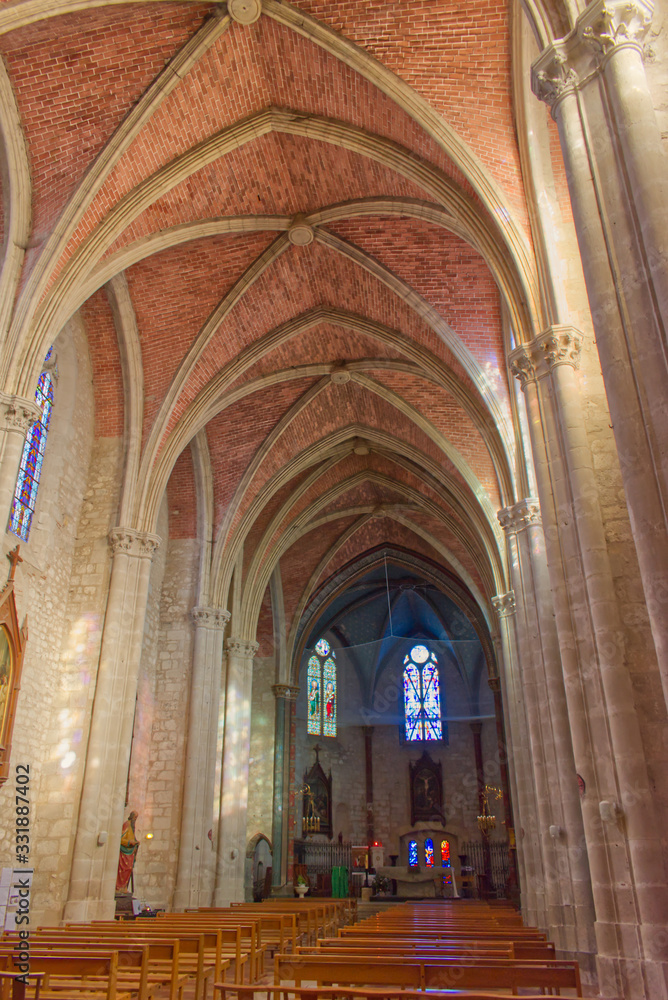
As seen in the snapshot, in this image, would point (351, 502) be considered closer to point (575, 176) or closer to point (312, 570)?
point (312, 570)

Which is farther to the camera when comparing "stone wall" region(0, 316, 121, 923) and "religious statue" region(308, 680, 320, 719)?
"religious statue" region(308, 680, 320, 719)

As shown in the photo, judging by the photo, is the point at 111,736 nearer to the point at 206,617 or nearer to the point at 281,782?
the point at 206,617

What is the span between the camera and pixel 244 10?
1006cm

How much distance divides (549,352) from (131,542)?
312 inches

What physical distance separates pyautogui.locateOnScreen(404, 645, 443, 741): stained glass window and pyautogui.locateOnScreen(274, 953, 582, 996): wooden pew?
85.9ft

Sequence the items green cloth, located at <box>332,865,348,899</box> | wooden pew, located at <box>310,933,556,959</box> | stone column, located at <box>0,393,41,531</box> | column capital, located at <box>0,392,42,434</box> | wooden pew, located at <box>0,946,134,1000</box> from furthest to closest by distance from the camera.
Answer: green cloth, located at <box>332,865,348,899</box> → column capital, located at <box>0,392,42,434</box> → stone column, located at <box>0,393,41,531</box> → wooden pew, located at <box>310,933,556,959</box> → wooden pew, located at <box>0,946,134,1000</box>

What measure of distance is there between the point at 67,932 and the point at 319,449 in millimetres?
13841

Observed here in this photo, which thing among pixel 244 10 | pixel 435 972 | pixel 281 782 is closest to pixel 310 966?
pixel 435 972

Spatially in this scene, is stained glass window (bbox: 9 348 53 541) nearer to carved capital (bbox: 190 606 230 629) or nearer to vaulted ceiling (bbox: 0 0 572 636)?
vaulted ceiling (bbox: 0 0 572 636)

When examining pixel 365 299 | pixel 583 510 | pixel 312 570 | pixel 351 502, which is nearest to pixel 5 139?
pixel 365 299

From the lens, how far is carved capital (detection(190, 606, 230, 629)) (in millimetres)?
16844

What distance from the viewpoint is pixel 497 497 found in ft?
56.7

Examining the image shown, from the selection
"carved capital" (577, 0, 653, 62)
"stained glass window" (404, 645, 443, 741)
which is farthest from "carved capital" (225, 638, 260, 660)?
"carved capital" (577, 0, 653, 62)

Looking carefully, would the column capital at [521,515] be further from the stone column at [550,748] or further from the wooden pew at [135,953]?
the wooden pew at [135,953]
